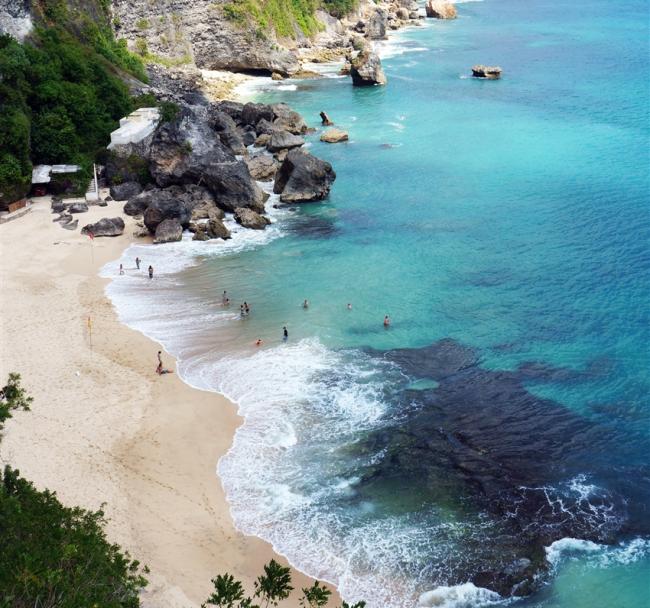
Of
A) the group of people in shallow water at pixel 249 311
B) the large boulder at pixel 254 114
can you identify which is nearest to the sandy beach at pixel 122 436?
the group of people in shallow water at pixel 249 311

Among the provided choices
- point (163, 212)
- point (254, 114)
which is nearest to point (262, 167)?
point (254, 114)

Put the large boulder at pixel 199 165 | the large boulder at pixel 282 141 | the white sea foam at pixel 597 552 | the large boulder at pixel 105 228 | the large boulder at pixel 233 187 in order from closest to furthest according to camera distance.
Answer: the white sea foam at pixel 597 552
the large boulder at pixel 105 228
the large boulder at pixel 233 187
the large boulder at pixel 199 165
the large boulder at pixel 282 141

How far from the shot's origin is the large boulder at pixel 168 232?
56.3 m

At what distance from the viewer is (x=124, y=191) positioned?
211 ft


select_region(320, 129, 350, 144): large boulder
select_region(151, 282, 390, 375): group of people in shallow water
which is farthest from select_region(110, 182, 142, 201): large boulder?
select_region(320, 129, 350, 144): large boulder

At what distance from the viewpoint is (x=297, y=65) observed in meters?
119

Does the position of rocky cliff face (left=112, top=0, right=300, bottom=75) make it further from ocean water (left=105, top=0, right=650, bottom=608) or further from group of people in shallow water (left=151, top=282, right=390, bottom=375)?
group of people in shallow water (left=151, top=282, right=390, bottom=375)

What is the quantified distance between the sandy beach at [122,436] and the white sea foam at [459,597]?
4569mm

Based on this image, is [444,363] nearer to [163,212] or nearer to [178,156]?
[163,212]

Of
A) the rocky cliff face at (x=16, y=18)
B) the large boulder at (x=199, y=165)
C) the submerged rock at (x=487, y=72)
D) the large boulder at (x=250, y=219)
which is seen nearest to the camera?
the large boulder at (x=250, y=219)

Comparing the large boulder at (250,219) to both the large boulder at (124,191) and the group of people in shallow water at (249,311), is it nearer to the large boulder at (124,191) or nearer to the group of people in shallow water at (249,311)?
the large boulder at (124,191)

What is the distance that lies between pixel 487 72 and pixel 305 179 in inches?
2287

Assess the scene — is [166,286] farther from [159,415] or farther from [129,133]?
[129,133]

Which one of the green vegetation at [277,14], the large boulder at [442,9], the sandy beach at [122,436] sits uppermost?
the large boulder at [442,9]
